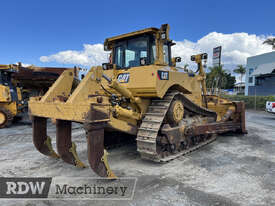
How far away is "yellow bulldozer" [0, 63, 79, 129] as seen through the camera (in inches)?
382

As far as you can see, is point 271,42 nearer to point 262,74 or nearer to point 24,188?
point 262,74

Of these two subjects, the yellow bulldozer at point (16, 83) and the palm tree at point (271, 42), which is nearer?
the yellow bulldozer at point (16, 83)

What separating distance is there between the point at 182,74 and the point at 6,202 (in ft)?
14.0

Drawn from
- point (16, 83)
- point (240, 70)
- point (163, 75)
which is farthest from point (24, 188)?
point (240, 70)

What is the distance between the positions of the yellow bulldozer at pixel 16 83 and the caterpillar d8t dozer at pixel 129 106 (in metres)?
6.87

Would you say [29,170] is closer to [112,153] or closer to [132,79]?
[112,153]

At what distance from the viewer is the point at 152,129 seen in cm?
410

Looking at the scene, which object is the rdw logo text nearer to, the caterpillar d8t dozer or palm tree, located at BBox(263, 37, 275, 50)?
the caterpillar d8t dozer

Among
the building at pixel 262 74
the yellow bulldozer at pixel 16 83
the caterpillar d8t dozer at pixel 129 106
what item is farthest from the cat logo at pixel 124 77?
the building at pixel 262 74

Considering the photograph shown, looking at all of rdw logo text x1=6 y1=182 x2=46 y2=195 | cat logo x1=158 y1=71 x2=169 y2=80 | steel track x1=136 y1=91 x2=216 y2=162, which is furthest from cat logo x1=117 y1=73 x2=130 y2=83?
rdw logo text x1=6 y1=182 x2=46 y2=195

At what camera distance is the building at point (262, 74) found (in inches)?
1024

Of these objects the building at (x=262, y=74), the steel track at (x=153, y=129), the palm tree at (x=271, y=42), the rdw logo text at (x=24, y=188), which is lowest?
the rdw logo text at (x=24, y=188)

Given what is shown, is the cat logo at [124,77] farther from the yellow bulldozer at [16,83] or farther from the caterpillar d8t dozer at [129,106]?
the yellow bulldozer at [16,83]

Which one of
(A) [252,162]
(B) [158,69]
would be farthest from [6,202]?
(A) [252,162]
